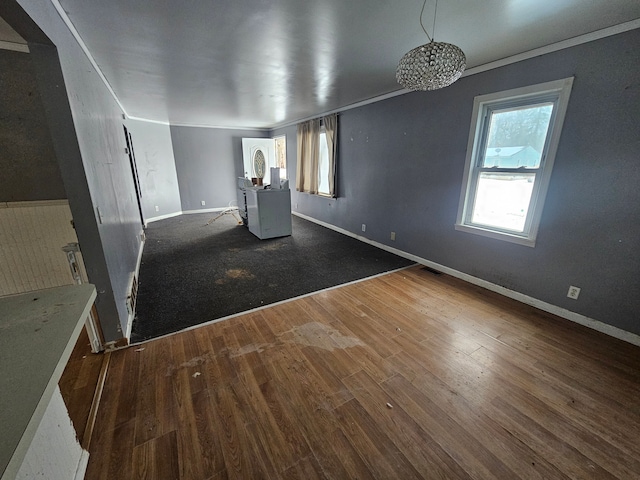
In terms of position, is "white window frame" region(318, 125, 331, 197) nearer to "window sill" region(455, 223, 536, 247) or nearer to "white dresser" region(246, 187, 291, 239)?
"white dresser" region(246, 187, 291, 239)

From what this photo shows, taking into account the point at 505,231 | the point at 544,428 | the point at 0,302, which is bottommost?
the point at 544,428

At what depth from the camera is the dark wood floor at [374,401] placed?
125 cm

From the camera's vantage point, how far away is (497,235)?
275 centimetres

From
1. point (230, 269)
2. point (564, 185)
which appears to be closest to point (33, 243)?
point (230, 269)

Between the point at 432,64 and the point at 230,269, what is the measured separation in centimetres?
298

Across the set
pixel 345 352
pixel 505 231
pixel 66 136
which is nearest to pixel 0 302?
pixel 66 136

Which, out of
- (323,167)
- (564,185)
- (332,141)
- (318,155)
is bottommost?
Result: (564,185)

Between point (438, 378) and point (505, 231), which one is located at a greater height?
point (505, 231)

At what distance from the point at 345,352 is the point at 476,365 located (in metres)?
0.90

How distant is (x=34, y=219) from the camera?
5.56 feet

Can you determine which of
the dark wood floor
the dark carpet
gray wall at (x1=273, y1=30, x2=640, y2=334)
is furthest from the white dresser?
the dark wood floor

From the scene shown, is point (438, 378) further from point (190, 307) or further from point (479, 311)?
point (190, 307)

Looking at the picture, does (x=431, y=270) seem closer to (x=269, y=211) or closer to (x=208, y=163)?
(x=269, y=211)

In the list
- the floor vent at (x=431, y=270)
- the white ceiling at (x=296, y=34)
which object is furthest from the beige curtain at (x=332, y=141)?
the floor vent at (x=431, y=270)
